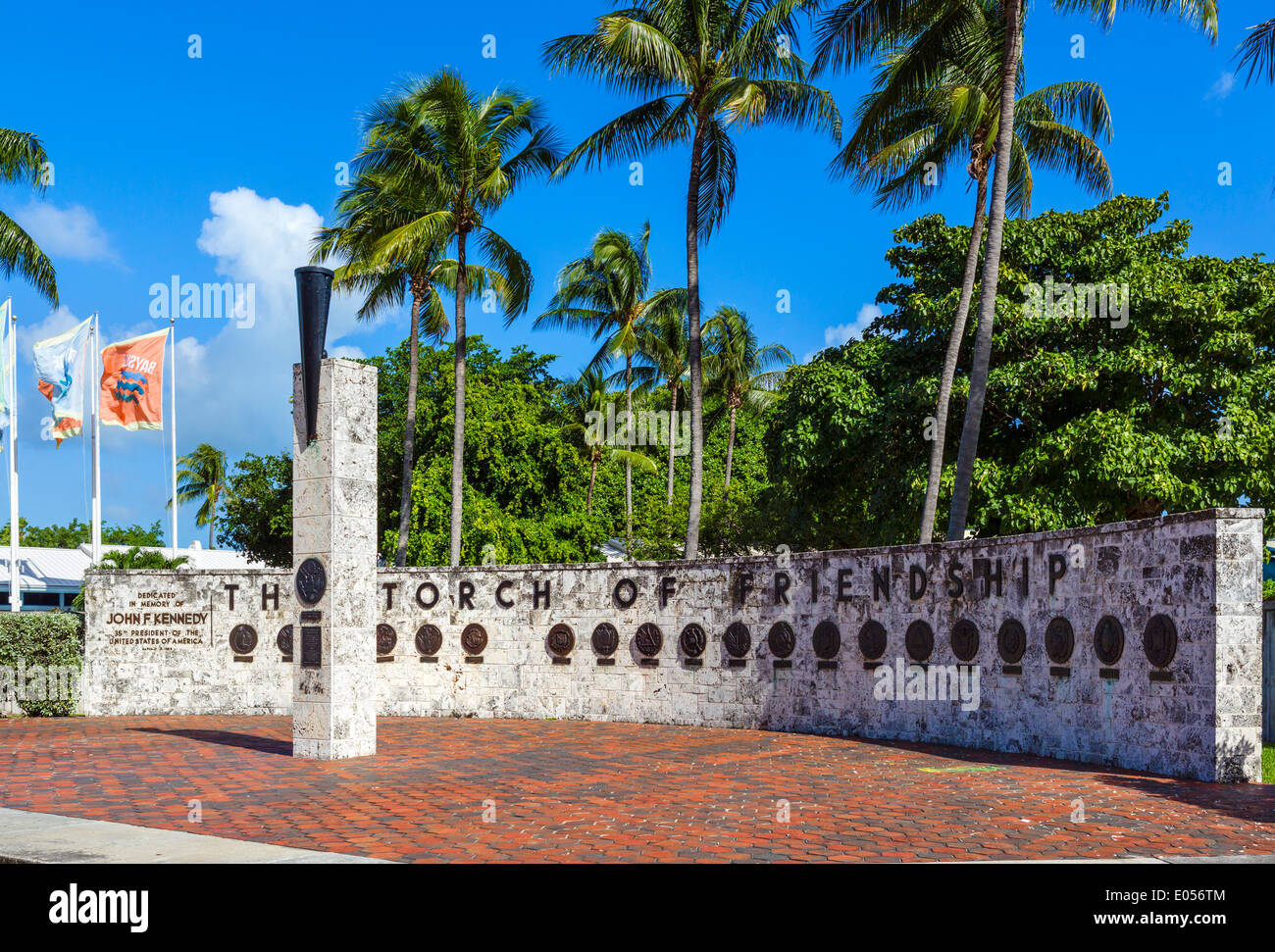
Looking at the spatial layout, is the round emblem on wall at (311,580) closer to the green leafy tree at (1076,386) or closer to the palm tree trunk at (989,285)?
the palm tree trunk at (989,285)

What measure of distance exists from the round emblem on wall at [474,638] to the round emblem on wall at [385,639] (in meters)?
1.20

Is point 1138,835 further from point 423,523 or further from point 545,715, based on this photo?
point 423,523

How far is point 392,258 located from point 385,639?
34.6 ft

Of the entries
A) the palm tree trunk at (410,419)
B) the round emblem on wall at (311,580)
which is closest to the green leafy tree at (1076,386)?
the palm tree trunk at (410,419)

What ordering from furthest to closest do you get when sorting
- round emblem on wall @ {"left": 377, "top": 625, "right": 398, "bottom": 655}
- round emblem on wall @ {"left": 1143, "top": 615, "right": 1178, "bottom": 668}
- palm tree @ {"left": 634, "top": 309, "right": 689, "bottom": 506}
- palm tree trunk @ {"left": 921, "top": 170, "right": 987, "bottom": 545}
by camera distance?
1. palm tree @ {"left": 634, "top": 309, "right": 689, "bottom": 506}
2. round emblem on wall @ {"left": 377, "top": 625, "right": 398, "bottom": 655}
3. palm tree trunk @ {"left": 921, "top": 170, "right": 987, "bottom": 545}
4. round emblem on wall @ {"left": 1143, "top": 615, "right": 1178, "bottom": 668}

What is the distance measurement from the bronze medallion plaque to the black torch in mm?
9583

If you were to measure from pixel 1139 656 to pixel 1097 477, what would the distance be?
29.0ft

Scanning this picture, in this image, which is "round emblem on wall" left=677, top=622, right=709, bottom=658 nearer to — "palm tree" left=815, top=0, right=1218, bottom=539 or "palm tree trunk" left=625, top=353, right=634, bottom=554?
"palm tree" left=815, top=0, right=1218, bottom=539

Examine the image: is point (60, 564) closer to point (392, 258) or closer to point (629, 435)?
point (629, 435)

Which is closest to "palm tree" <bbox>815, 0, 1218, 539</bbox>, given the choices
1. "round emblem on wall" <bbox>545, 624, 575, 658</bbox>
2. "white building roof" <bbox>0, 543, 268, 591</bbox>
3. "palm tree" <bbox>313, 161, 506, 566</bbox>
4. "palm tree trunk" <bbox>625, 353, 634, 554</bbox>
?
"round emblem on wall" <bbox>545, 624, 575, 658</bbox>

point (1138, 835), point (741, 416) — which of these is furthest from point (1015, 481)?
point (741, 416)

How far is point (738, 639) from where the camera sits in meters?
15.5

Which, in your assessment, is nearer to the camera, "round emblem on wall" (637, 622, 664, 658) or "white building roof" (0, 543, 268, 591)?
"round emblem on wall" (637, 622, 664, 658)

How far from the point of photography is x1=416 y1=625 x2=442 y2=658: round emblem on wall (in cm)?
1752
